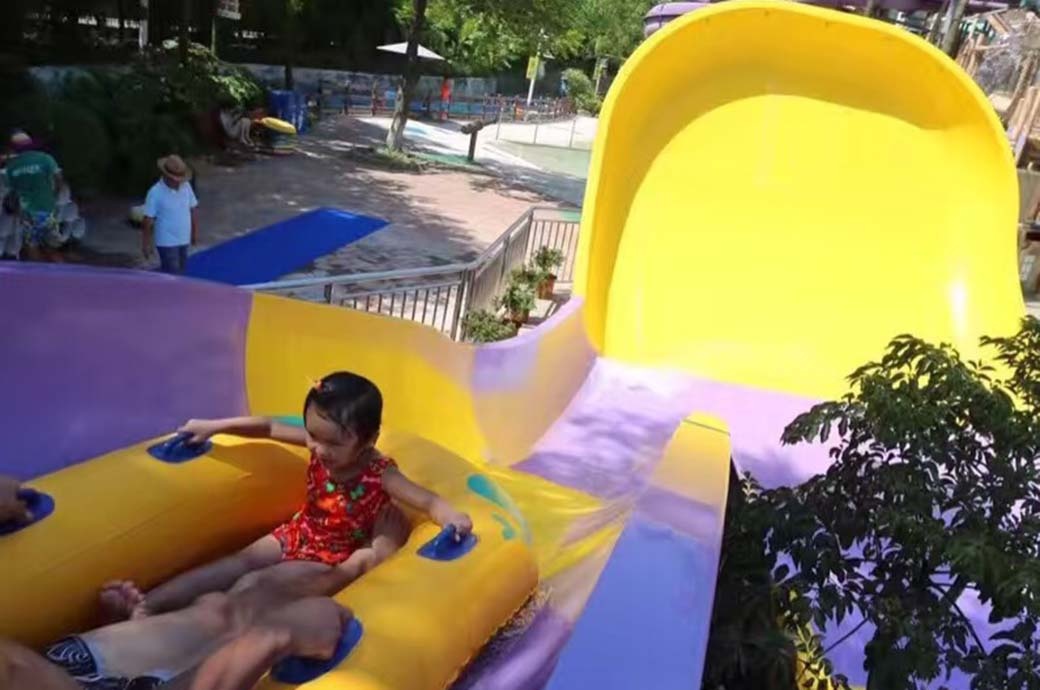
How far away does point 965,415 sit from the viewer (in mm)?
2100

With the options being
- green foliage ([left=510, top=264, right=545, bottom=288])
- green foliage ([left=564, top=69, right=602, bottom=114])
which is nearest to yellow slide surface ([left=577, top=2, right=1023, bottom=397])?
green foliage ([left=510, top=264, right=545, bottom=288])

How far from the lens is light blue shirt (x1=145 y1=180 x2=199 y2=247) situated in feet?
19.6

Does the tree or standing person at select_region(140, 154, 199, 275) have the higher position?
the tree

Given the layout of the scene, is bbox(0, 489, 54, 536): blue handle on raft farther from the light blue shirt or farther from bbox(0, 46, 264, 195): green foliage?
bbox(0, 46, 264, 195): green foliage

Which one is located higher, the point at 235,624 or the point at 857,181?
the point at 857,181

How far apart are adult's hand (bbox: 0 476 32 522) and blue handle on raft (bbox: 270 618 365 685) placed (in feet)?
2.54

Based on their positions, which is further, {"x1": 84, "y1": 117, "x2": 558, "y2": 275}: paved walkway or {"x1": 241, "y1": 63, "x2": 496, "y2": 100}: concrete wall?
{"x1": 241, "y1": 63, "x2": 496, "y2": 100}: concrete wall

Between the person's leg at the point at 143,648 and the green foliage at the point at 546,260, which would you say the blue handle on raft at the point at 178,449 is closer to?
the person's leg at the point at 143,648

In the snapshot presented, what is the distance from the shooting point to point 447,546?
2389 mm

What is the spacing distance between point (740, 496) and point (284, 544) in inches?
56.8

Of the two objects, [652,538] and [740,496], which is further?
A: [740,496]

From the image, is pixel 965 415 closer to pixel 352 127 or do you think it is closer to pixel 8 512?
pixel 8 512

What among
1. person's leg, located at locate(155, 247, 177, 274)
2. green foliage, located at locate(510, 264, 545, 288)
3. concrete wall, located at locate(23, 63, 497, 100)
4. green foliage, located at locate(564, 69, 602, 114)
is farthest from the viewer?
green foliage, located at locate(564, 69, 602, 114)

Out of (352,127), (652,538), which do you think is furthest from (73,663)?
(352,127)
